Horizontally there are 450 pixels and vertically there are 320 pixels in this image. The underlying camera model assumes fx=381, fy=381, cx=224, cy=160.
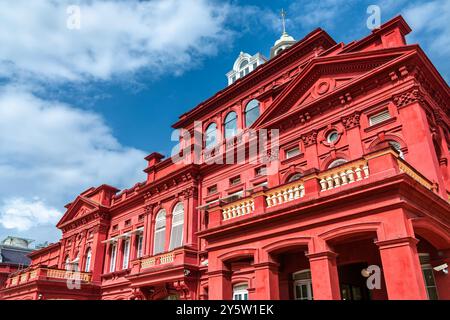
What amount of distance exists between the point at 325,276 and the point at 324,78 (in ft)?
28.4

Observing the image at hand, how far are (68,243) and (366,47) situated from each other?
24.9 meters

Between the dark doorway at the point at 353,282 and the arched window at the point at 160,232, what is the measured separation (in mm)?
10687

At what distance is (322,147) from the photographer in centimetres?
1452

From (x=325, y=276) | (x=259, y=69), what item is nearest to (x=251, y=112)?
(x=259, y=69)

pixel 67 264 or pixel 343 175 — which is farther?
pixel 67 264

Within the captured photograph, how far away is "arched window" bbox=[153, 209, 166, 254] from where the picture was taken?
2073cm

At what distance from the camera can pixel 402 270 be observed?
26.2 ft

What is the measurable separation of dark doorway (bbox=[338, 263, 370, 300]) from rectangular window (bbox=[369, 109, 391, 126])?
4958mm

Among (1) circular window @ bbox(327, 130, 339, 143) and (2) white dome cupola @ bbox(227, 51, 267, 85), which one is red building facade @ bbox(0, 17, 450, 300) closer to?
(1) circular window @ bbox(327, 130, 339, 143)

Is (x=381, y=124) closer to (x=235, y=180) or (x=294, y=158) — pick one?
(x=294, y=158)

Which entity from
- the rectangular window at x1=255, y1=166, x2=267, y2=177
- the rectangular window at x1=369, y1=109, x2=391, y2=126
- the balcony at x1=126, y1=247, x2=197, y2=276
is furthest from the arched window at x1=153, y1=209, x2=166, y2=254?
the rectangular window at x1=369, y1=109, x2=391, y2=126
